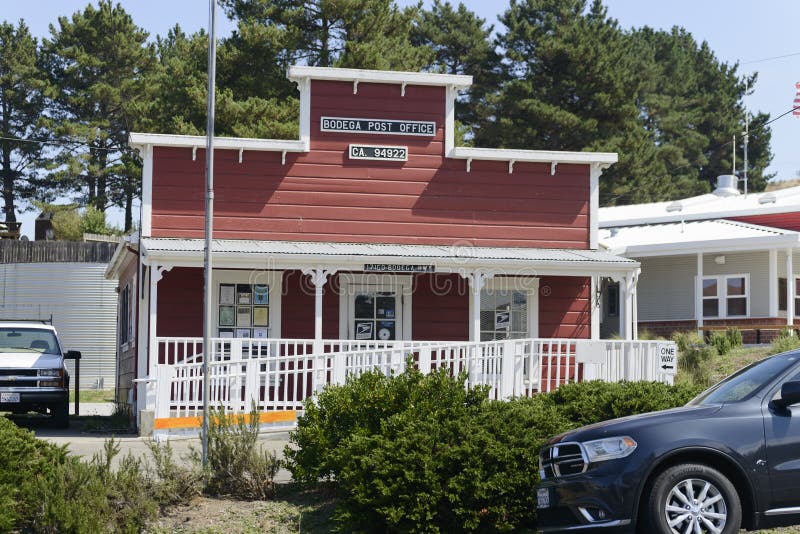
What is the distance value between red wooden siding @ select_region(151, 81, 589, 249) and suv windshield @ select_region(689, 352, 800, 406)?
12.7 meters

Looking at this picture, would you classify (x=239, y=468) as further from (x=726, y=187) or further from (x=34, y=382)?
(x=726, y=187)

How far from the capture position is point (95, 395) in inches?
1412

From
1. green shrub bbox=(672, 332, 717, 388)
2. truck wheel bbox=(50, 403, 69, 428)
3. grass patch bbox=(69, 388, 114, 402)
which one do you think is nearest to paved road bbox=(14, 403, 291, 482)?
truck wheel bbox=(50, 403, 69, 428)

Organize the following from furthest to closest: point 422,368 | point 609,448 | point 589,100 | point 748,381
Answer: point 589,100 → point 422,368 → point 748,381 → point 609,448

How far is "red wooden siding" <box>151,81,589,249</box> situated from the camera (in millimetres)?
21859

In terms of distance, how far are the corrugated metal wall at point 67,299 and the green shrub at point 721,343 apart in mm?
19196

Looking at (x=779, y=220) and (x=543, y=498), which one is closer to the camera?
(x=543, y=498)

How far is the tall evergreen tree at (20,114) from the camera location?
55406 millimetres

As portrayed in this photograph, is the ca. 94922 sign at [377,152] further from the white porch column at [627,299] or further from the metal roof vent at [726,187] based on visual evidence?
the metal roof vent at [726,187]

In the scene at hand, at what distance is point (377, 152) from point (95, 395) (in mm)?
17086

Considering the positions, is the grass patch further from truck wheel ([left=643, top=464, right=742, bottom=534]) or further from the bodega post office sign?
A: truck wheel ([left=643, top=464, right=742, bottom=534])

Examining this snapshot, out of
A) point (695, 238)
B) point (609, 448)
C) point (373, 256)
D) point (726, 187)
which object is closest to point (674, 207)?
point (726, 187)

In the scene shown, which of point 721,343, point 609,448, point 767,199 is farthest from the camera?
point 767,199

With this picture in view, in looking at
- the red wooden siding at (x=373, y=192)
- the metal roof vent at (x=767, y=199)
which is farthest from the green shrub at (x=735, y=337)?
the metal roof vent at (x=767, y=199)
